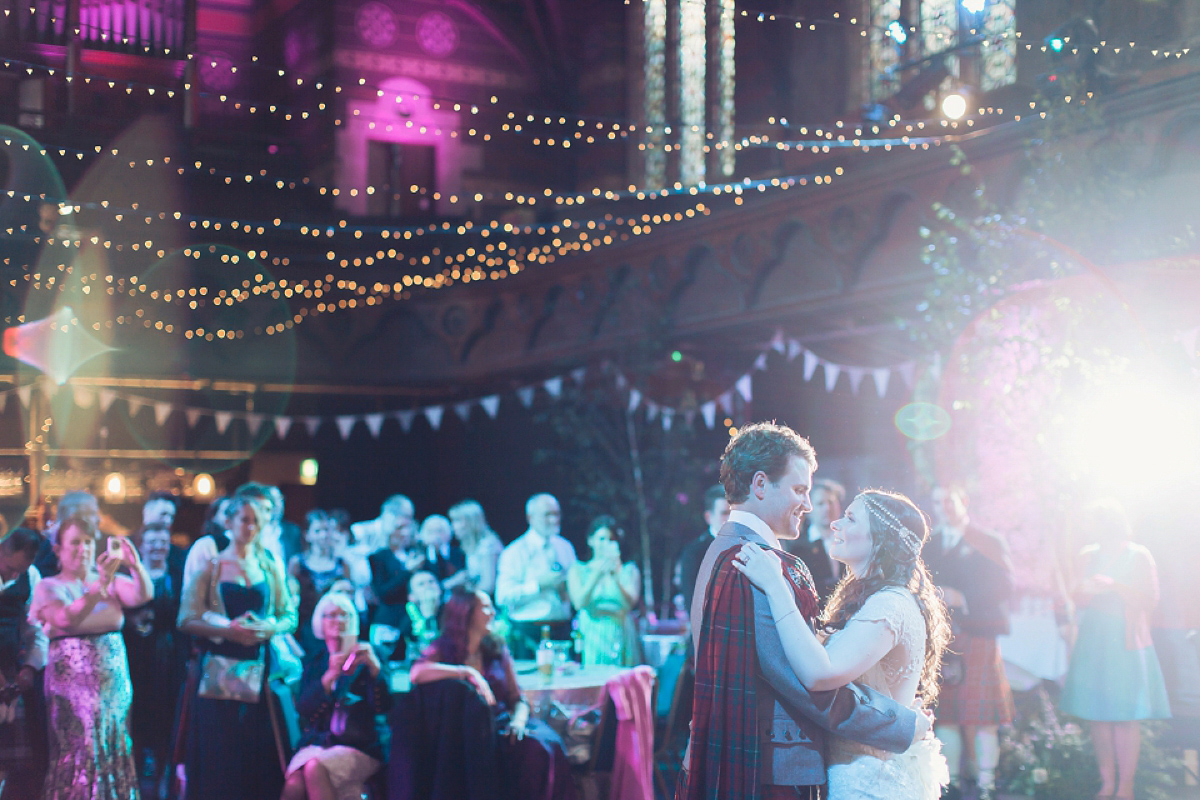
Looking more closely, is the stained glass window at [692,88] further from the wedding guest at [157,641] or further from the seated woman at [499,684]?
the seated woman at [499,684]

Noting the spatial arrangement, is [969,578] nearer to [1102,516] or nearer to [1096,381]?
[1102,516]

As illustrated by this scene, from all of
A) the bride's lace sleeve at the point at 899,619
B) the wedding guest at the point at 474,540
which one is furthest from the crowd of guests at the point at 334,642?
the bride's lace sleeve at the point at 899,619

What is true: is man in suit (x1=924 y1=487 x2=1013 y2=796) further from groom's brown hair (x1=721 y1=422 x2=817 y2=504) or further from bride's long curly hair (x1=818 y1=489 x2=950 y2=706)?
groom's brown hair (x1=721 y1=422 x2=817 y2=504)

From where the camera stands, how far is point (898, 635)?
2.43 m

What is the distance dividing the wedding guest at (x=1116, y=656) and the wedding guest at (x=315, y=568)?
386 centimetres

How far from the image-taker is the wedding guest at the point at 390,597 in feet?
18.7

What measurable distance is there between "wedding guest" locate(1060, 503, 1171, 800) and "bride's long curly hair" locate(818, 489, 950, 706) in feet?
9.72

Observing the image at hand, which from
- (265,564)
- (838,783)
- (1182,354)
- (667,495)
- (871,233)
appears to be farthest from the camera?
(667,495)

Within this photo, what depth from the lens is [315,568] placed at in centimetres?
659

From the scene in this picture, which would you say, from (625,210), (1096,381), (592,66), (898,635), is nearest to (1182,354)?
(1096,381)

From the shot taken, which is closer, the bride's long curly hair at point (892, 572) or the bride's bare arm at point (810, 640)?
the bride's bare arm at point (810, 640)

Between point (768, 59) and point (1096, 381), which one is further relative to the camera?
point (768, 59)

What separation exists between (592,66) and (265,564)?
960 cm

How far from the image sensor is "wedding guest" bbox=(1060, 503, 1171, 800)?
197 inches
